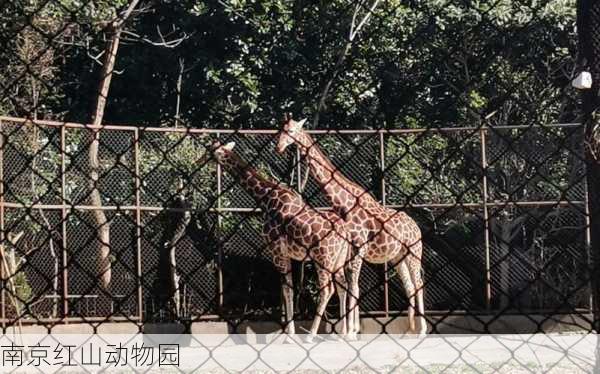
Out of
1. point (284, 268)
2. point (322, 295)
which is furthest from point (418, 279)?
point (284, 268)

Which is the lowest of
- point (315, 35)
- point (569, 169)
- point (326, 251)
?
point (326, 251)

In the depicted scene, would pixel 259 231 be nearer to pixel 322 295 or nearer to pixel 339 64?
pixel 322 295

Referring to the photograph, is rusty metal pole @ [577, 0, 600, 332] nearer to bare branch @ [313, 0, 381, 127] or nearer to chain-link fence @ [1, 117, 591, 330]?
bare branch @ [313, 0, 381, 127]

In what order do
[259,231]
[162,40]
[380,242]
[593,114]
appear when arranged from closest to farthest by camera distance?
[593,114] < [380,242] < [259,231] < [162,40]

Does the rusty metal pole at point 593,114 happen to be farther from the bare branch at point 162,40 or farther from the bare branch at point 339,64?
the bare branch at point 162,40

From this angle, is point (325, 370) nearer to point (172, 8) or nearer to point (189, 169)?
point (189, 169)

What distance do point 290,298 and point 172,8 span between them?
11.1 feet

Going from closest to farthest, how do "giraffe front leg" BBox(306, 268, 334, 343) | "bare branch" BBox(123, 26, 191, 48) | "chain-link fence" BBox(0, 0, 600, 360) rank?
"chain-link fence" BBox(0, 0, 600, 360)
"giraffe front leg" BBox(306, 268, 334, 343)
"bare branch" BBox(123, 26, 191, 48)

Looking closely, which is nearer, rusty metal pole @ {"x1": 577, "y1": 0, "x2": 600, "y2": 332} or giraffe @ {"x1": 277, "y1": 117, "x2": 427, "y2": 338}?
rusty metal pole @ {"x1": 577, "y1": 0, "x2": 600, "y2": 332}

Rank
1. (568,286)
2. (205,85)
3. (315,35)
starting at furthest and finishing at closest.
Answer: (205,85), (315,35), (568,286)

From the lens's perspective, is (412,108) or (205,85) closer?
(412,108)

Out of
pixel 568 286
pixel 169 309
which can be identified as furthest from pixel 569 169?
pixel 169 309

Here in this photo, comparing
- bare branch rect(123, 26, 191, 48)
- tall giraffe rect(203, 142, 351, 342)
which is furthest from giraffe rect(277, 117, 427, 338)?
bare branch rect(123, 26, 191, 48)

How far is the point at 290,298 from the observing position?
26.2 ft
